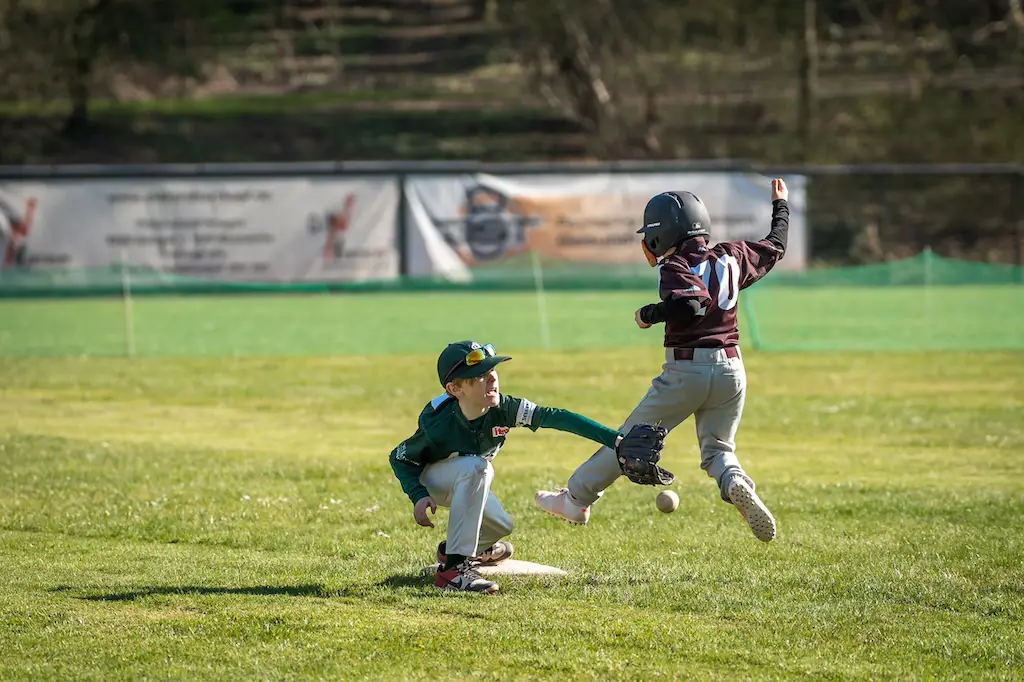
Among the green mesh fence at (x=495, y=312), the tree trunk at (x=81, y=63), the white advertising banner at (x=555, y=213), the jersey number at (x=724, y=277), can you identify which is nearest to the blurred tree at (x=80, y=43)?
Result: the tree trunk at (x=81, y=63)

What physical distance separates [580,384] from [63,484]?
7.67 m

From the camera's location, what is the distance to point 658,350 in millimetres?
20875

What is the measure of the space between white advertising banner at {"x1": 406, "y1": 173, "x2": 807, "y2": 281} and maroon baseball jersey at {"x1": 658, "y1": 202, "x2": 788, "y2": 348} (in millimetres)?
21311

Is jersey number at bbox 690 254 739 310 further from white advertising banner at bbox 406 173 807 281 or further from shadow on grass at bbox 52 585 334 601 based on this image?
white advertising banner at bbox 406 173 807 281

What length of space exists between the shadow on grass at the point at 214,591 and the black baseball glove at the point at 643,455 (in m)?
1.60

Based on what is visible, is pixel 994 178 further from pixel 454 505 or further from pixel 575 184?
pixel 454 505

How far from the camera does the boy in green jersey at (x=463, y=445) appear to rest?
6.80m

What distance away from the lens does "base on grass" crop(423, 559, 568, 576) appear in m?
7.25

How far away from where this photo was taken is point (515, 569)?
7.32m

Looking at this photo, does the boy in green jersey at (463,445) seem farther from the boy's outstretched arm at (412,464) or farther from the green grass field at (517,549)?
the green grass field at (517,549)

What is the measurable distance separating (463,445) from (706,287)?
4.83 feet

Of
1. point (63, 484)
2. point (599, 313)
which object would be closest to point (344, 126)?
point (599, 313)

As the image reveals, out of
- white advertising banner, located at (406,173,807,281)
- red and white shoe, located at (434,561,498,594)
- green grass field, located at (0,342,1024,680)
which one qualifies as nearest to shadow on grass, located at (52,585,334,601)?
green grass field, located at (0,342,1024,680)

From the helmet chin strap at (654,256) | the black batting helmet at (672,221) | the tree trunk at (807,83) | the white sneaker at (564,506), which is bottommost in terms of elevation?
the white sneaker at (564,506)
